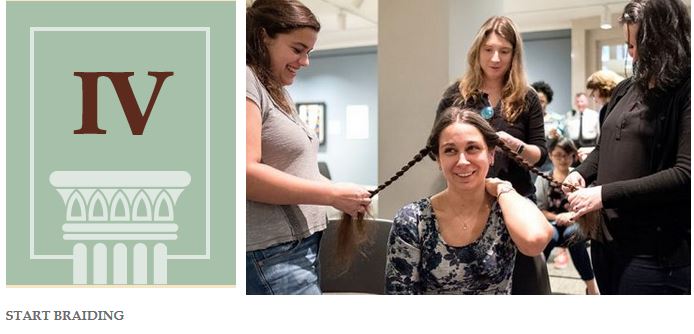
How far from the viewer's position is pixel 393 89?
1.14 m

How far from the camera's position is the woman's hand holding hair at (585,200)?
3.18 feet

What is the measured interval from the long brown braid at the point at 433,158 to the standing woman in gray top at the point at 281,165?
0.06m

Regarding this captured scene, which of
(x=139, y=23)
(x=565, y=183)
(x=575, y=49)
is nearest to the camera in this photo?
(x=565, y=183)

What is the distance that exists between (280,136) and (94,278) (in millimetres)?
537

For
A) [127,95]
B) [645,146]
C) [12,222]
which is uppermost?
[127,95]

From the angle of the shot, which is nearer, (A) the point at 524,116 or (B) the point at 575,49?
(A) the point at 524,116

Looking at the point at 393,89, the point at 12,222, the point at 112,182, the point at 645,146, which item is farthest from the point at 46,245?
the point at 645,146

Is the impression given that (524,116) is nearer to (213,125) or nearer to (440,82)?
(440,82)

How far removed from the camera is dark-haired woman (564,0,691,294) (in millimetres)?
927

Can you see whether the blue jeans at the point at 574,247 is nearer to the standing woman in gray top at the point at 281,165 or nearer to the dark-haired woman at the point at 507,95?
the dark-haired woman at the point at 507,95

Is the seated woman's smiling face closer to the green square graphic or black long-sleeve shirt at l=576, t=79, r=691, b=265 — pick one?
black long-sleeve shirt at l=576, t=79, r=691, b=265

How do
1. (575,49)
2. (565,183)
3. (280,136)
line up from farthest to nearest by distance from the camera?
(575,49), (565,183), (280,136)

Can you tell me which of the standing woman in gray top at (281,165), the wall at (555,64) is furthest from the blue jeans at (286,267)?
the wall at (555,64)

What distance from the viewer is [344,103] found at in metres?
2.91
